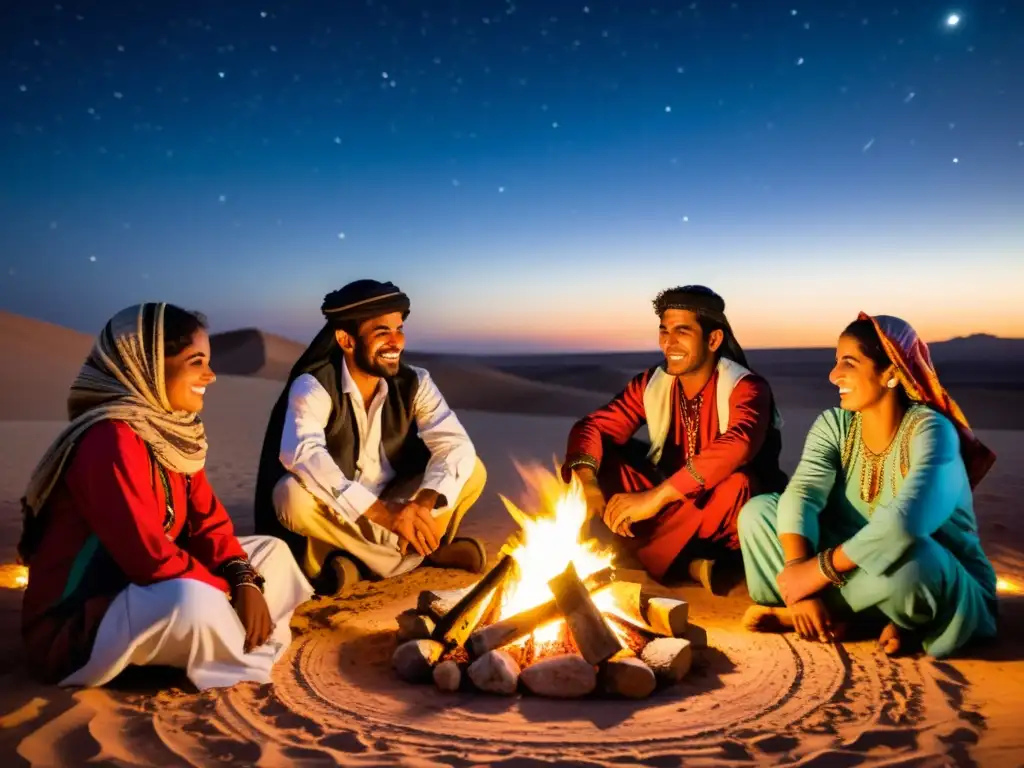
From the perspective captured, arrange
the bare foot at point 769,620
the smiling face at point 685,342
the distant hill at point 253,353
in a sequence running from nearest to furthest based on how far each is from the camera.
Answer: the bare foot at point 769,620 < the smiling face at point 685,342 < the distant hill at point 253,353

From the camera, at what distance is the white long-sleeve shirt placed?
5.40 metres

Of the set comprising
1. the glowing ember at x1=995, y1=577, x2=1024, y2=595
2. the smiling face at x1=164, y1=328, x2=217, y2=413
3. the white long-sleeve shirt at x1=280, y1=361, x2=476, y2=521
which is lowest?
the glowing ember at x1=995, y1=577, x2=1024, y2=595

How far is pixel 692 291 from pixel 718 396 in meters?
0.70

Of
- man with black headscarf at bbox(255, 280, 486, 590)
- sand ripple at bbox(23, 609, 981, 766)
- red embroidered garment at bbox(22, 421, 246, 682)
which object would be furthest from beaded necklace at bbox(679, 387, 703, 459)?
red embroidered garment at bbox(22, 421, 246, 682)

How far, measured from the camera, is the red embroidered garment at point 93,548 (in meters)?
3.75

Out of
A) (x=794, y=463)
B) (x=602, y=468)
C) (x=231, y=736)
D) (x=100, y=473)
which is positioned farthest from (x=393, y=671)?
(x=794, y=463)

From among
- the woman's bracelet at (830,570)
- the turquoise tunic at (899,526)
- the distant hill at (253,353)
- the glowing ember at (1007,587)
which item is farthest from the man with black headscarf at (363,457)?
the distant hill at (253,353)

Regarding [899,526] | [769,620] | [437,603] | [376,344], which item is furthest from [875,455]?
[376,344]

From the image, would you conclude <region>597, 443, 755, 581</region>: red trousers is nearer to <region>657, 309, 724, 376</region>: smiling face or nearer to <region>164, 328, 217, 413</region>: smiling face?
<region>657, 309, 724, 376</region>: smiling face

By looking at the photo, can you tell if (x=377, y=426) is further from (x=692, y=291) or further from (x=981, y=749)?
(x=981, y=749)

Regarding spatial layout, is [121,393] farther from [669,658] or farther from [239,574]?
[669,658]

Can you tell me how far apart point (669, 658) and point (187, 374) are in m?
2.47

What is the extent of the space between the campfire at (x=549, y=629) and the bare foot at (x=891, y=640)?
0.87 m

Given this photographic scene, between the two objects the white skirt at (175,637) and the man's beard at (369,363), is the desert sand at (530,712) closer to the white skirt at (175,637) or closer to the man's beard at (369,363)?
the white skirt at (175,637)
